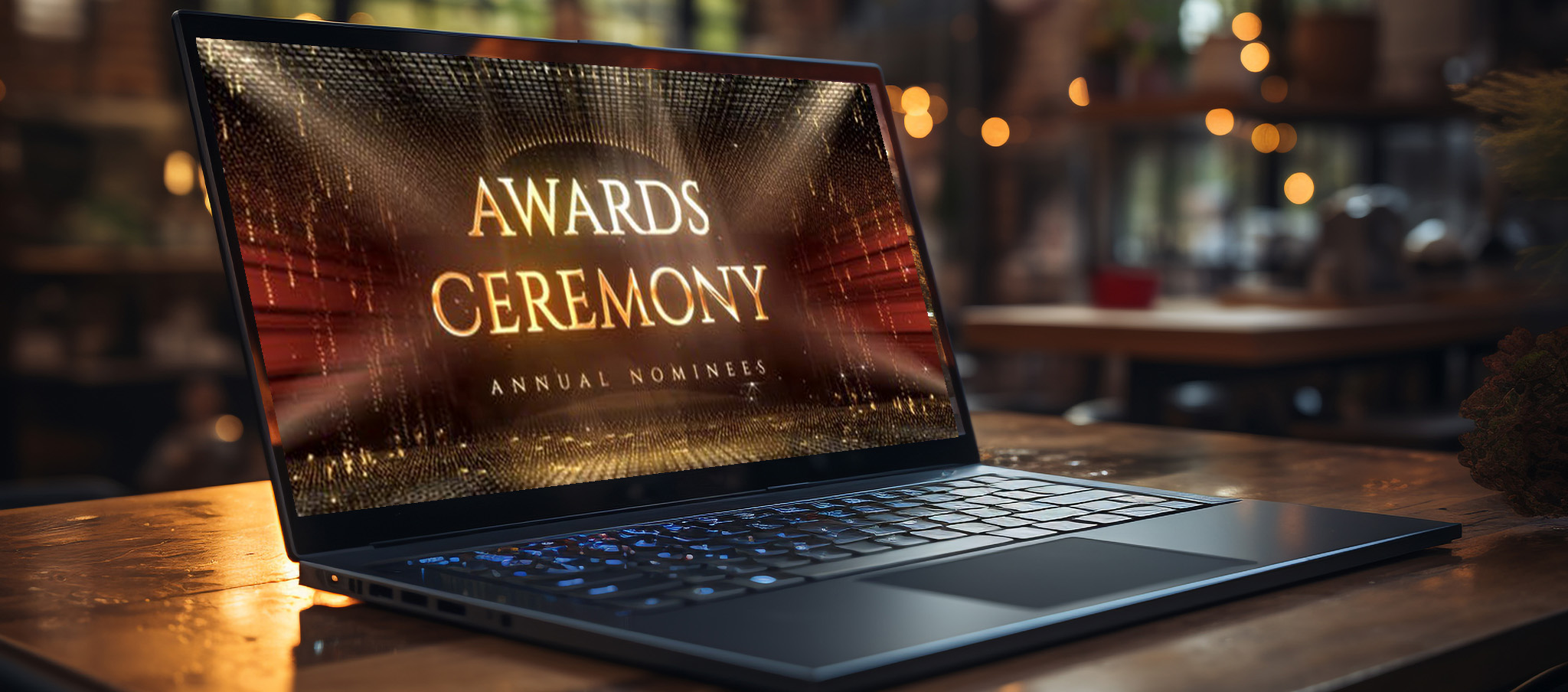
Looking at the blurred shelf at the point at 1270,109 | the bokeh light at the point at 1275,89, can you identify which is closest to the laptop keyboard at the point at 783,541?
the blurred shelf at the point at 1270,109

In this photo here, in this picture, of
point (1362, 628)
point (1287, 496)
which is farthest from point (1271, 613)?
point (1287, 496)

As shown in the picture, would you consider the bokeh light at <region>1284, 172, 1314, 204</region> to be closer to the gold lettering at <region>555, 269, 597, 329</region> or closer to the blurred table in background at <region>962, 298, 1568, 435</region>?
the blurred table in background at <region>962, 298, 1568, 435</region>

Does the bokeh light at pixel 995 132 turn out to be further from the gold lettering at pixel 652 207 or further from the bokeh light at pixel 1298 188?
the gold lettering at pixel 652 207

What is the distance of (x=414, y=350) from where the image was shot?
67 centimetres

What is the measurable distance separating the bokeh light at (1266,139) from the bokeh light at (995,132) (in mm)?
1088

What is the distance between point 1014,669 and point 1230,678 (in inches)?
2.6

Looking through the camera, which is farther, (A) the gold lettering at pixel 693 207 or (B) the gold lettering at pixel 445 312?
(A) the gold lettering at pixel 693 207

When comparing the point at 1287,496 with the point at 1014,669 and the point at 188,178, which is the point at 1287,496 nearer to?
the point at 1014,669

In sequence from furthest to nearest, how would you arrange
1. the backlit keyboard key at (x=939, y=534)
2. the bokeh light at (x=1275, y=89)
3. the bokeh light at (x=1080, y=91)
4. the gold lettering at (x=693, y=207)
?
1. the bokeh light at (x=1080, y=91)
2. the bokeh light at (x=1275, y=89)
3. the gold lettering at (x=693, y=207)
4. the backlit keyboard key at (x=939, y=534)

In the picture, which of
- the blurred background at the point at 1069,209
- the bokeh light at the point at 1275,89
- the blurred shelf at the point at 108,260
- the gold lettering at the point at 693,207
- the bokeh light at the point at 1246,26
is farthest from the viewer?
the bokeh light at the point at 1246,26

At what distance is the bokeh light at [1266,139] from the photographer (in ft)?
17.8

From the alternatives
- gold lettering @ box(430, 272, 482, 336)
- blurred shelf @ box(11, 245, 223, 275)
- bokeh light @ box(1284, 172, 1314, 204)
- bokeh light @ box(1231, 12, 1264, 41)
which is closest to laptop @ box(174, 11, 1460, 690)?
gold lettering @ box(430, 272, 482, 336)

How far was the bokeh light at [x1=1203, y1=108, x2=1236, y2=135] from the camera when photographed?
10.8 ft

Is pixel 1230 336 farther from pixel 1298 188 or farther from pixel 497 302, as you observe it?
pixel 1298 188
